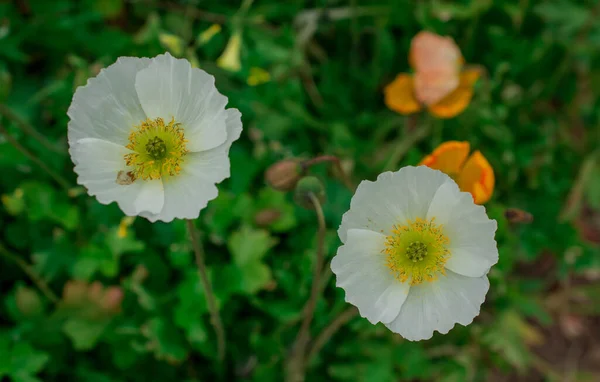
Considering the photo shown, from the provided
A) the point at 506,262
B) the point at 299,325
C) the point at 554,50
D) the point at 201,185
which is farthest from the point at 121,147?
the point at 554,50

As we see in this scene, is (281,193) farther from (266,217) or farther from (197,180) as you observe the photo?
(197,180)

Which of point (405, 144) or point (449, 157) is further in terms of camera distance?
point (405, 144)

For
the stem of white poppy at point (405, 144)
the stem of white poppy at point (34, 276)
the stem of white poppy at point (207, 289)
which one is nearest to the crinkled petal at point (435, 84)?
the stem of white poppy at point (405, 144)

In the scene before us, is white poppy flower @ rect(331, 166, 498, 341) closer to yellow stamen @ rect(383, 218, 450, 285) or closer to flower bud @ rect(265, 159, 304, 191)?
yellow stamen @ rect(383, 218, 450, 285)

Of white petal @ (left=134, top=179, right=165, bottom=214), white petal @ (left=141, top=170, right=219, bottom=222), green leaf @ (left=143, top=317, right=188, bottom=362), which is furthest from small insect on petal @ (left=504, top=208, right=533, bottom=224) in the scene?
green leaf @ (left=143, top=317, right=188, bottom=362)

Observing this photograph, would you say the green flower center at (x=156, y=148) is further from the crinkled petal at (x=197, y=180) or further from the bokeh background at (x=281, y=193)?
the bokeh background at (x=281, y=193)

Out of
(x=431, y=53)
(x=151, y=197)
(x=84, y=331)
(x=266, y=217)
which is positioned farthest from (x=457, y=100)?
(x=84, y=331)
